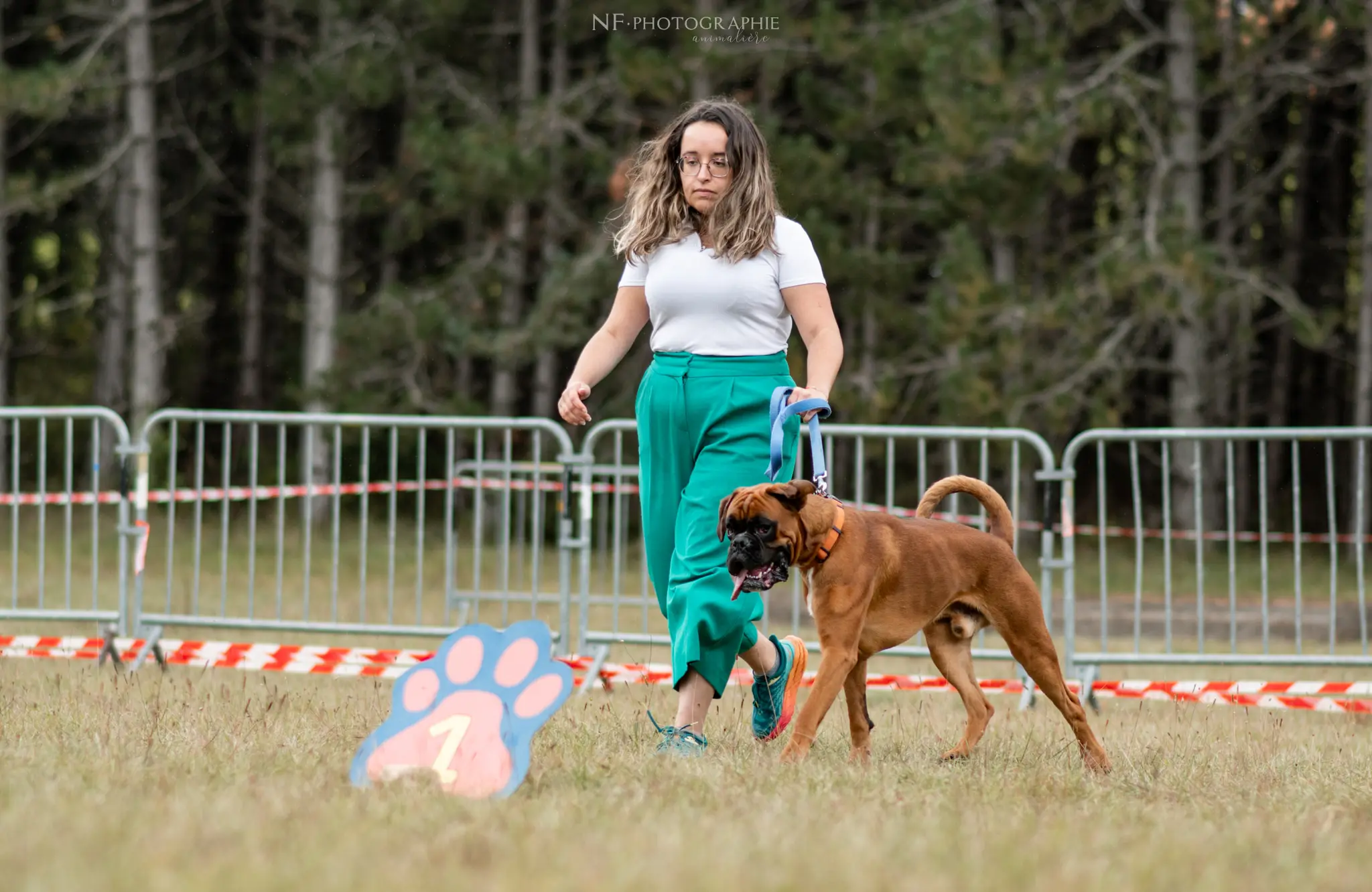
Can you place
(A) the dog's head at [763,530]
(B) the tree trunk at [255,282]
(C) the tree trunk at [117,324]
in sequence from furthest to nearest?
(B) the tree trunk at [255,282], (C) the tree trunk at [117,324], (A) the dog's head at [763,530]

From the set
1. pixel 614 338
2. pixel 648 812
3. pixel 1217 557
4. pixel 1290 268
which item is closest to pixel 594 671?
pixel 614 338

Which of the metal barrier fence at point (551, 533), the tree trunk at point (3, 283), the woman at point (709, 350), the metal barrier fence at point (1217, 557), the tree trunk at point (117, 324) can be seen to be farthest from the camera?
the tree trunk at point (117, 324)

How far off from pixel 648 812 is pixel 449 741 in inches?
29.3

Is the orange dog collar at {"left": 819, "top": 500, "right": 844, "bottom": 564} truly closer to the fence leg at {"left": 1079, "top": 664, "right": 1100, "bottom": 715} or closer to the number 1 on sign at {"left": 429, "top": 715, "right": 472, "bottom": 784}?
the number 1 on sign at {"left": 429, "top": 715, "right": 472, "bottom": 784}

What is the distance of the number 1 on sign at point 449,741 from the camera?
4.36 meters

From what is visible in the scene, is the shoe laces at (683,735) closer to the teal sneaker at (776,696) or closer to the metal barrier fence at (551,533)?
the teal sneaker at (776,696)

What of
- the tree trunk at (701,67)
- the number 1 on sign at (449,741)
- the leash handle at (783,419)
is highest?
the tree trunk at (701,67)

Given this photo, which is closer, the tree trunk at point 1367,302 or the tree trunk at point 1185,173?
the tree trunk at point 1367,302

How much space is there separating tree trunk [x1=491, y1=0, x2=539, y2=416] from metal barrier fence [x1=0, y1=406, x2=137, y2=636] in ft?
17.2

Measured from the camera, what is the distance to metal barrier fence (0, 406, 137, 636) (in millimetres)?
9109

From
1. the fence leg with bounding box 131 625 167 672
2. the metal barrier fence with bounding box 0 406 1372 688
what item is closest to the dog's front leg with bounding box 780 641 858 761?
the metal barrier fence with bounding box 0 406 1372 688

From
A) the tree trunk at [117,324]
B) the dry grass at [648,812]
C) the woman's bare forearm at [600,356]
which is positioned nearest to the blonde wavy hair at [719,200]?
the woman's bare forearm at [600,356]

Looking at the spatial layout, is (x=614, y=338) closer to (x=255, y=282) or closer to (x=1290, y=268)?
(x=255, y=282)

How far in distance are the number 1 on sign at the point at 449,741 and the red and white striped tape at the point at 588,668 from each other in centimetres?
298
